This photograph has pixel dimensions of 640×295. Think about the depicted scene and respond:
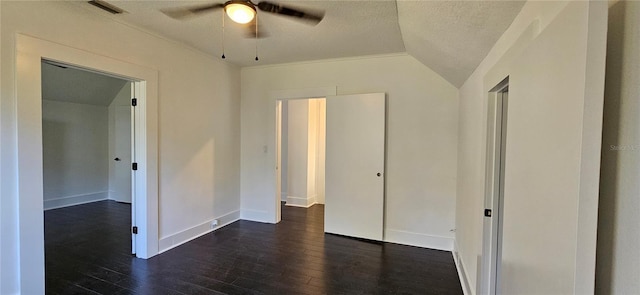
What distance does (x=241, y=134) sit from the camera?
4.57 meters

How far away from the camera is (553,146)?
889mm

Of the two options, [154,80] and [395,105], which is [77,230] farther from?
[395,105]

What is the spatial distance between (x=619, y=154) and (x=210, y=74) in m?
4.00

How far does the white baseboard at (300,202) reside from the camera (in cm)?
556

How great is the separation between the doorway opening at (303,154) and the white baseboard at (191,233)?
58.0 inches

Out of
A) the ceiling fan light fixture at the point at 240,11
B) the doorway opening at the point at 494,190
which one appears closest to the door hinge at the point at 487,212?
the doorway opening at the point at 494,190

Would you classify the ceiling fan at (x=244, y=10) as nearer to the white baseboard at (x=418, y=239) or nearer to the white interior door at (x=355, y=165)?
the white interior door at (x=355, y=165)

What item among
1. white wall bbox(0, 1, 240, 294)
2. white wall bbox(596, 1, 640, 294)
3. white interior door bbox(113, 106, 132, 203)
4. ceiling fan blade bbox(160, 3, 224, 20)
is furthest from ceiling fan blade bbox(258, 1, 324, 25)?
white interior door bbox(113, 106, 132, 203)

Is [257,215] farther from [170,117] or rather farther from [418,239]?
[418,239]

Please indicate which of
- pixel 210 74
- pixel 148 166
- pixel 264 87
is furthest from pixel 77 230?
pixel 264 87

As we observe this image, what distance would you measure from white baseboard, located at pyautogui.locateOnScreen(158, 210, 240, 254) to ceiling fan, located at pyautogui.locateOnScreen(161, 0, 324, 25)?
241 cm

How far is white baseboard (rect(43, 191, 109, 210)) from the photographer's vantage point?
16.6ft

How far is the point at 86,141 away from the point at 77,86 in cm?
127

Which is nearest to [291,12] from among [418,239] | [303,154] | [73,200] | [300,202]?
[418,239]
